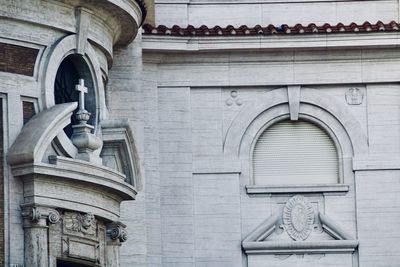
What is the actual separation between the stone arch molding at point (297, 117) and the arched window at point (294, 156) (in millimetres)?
230

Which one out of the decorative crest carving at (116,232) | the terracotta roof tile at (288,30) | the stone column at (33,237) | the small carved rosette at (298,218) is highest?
the terracotta roof tile at (288,30)

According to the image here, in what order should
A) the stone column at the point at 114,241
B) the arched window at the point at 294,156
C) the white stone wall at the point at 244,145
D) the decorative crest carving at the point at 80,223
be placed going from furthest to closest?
the arched window at the point at 294,156
the white stone wall at the point at 244,145
the stone column at the point at 114,241
the decorative crest carving at the point at 80,223

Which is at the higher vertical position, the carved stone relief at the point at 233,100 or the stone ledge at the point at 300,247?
the carved stone relief at the point at 233,100

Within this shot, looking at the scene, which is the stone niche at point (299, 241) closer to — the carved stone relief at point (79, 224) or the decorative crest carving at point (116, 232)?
the decorative crest carving at point (116, 232)

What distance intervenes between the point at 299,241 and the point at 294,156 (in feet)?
6.38

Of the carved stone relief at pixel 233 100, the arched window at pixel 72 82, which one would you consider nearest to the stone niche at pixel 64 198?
the arched window at pixel 72 82

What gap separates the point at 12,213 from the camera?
140 feet

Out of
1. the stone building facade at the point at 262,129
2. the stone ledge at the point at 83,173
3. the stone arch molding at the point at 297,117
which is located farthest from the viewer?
the stone arch molding at the point at 297,117

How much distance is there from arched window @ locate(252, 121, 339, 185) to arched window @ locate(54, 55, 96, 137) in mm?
5834

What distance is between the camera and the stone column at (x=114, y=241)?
1785 inches

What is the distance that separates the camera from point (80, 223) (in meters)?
44.0

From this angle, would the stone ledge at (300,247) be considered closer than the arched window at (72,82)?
No

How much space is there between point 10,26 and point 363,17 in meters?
10.6

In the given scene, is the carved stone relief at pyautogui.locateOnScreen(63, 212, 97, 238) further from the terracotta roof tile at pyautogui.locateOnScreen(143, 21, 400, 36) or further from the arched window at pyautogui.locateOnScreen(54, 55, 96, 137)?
the terracotta roof tile at pyautogui.locateOnScreen(143, 21, 400, 36)
